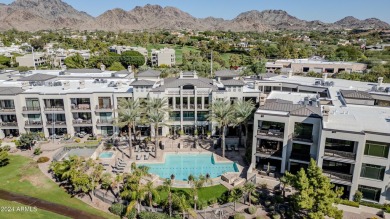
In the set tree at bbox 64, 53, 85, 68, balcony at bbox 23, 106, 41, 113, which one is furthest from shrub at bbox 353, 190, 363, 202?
tree at bbox 64, 53, 85, 68

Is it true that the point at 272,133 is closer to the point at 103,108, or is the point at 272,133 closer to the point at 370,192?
the point at 370,192

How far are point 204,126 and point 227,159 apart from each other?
9584 mm

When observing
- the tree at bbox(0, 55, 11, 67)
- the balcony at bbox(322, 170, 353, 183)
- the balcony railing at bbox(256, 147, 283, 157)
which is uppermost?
the tree at bbox(0, 55, 11, 67)

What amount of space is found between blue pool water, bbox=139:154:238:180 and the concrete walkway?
11413mm

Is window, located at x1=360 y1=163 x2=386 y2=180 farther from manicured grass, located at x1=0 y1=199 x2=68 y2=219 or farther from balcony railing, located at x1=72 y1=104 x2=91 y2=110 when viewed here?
balcony railing, located at x1=72 y1=104 x2=91 y2=110

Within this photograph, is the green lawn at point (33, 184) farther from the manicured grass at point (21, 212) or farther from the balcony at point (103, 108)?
the balcony at point (103, 108)

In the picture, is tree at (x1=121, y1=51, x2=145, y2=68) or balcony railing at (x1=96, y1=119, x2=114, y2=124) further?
tree at (x1=121, y1=51, x2=145, y2=68)

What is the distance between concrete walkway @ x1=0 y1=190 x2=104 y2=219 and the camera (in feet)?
104

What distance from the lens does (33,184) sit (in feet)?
124

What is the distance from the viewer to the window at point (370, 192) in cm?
3264

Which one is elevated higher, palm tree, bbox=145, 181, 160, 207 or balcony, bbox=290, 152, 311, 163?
balcony, bbox=290, 152, 311, 163

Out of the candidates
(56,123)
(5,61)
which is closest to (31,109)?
(56,123)

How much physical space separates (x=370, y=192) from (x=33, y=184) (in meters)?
40.5

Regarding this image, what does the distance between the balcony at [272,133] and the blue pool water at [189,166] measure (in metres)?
6.65
